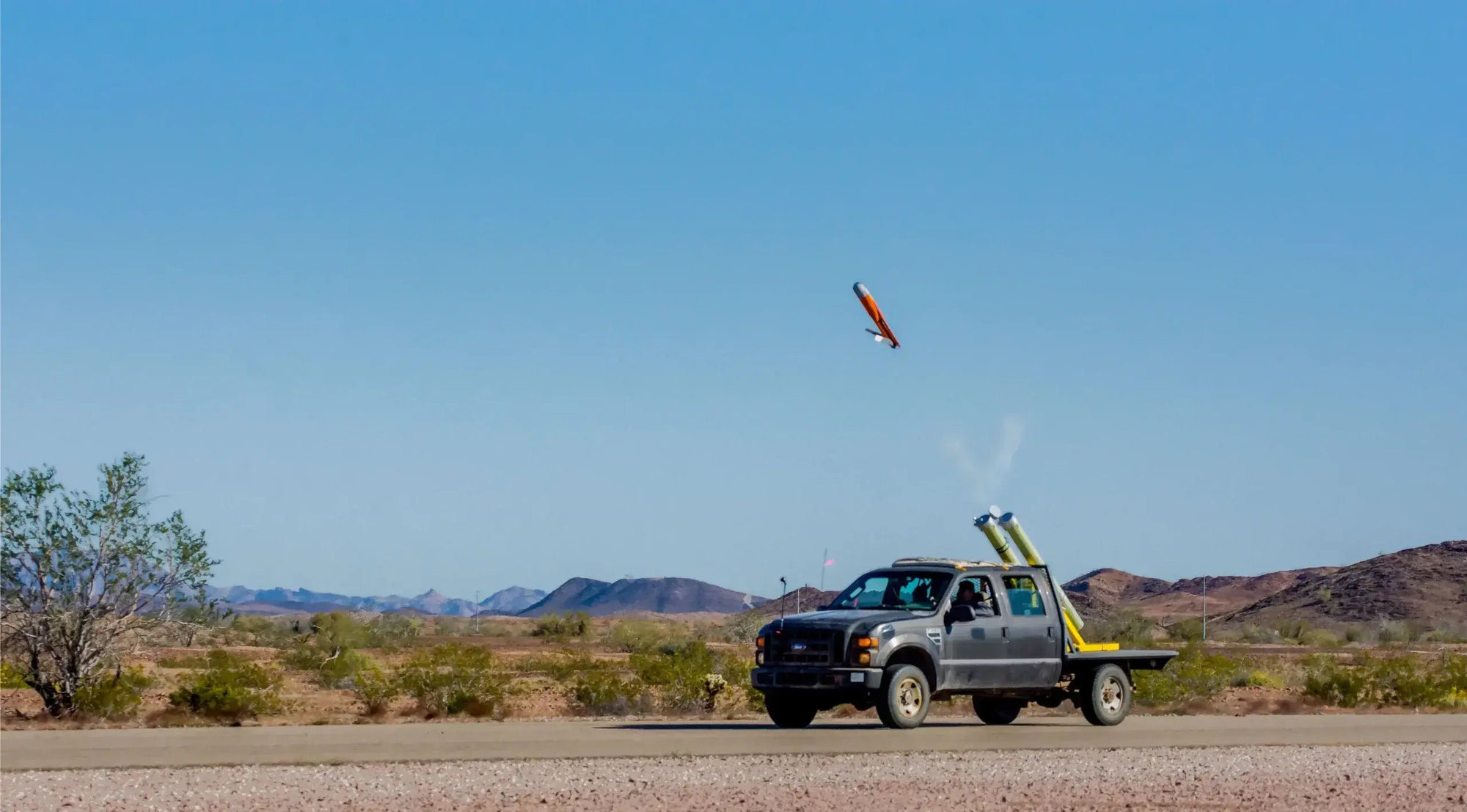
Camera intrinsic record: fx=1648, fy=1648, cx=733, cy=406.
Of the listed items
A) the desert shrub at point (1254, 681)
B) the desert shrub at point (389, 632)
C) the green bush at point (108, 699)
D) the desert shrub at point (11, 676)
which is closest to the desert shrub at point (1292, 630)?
the desert shrub at point (389, 632)

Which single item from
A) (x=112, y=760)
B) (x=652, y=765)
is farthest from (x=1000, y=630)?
(x=112, y=760)

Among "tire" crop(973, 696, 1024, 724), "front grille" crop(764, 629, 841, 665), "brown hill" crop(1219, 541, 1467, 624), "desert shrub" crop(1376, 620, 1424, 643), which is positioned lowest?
"tire" crop(973, 696, 1024, 724)

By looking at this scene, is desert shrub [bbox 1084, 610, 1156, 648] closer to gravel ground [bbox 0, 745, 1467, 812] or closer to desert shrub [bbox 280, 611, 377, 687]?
desert shrub [bbox 280, 611, 377, 687]

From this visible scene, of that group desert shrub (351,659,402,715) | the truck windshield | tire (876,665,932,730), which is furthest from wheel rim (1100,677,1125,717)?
desert shrub (351,659,402,715)

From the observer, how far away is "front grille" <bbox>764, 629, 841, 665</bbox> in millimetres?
20203

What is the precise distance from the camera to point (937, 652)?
20609 millimetres

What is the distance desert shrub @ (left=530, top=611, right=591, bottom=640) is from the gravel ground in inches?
2342

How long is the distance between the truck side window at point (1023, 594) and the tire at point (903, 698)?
76.2 inches

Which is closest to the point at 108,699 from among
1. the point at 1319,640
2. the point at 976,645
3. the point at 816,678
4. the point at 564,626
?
the point at 816,678

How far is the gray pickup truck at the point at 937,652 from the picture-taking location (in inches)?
793

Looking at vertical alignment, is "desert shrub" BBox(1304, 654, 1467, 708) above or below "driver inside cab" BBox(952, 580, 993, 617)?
below

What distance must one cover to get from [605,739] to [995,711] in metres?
6.81

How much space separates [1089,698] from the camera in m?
22.1

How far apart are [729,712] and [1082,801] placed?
39.8ft
